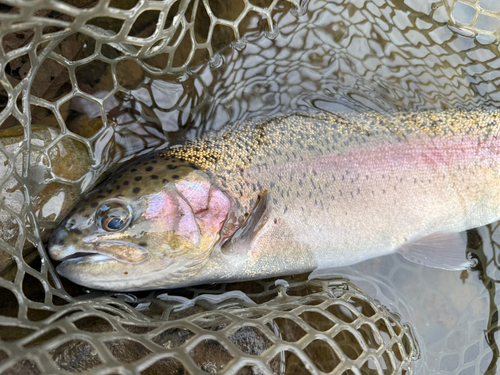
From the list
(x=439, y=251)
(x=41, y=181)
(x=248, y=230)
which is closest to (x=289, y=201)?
(x=248, y=230)

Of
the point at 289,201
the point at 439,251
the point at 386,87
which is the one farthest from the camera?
the point at 386,87

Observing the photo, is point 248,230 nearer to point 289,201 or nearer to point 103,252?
point 289,201

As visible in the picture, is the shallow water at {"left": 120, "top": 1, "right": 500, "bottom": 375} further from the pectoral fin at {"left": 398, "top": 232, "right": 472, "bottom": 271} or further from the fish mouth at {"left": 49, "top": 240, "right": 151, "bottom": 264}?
the fish mouth at {"left": 49, "top": 240, "right": 151, "bottom": 264}

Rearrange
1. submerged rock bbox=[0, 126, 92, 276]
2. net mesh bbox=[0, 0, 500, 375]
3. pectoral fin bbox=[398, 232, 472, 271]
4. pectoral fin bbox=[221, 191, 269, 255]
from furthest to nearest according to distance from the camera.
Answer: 1. pectoral fin bbox=[398, 232, 472, 271]
2. pectoral fin bbox=[221, 191, 269, 255]
3. submerged rock bbox=[0, 126, 92, 276]
4. net mesh bbox=[0, 0, 500, 375]

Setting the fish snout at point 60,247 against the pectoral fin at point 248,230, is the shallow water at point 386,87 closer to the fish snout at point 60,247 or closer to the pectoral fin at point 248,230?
the pectoral fin at point 248,230

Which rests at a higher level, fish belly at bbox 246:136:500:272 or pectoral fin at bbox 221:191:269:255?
fish belly at bbox 246:136:500:272

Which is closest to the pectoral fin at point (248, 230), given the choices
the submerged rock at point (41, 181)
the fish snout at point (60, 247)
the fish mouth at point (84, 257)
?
the fish mouth at point (84, 257)

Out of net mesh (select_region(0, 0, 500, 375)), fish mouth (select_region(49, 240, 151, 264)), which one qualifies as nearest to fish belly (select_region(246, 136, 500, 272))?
net mesh (select_region(0, 0, 500, 375))

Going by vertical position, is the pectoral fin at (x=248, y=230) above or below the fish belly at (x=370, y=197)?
below
